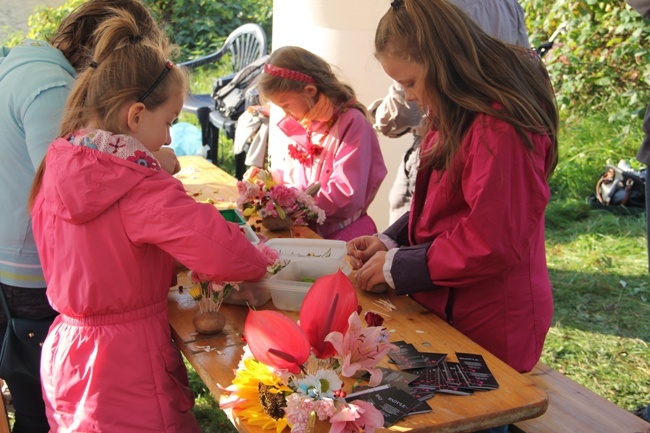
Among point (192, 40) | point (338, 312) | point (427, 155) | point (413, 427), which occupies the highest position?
point (427, 155)

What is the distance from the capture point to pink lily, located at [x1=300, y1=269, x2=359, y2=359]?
1.84 metres

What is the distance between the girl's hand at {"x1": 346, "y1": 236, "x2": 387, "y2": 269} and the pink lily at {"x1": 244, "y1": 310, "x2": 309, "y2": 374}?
3.28ft

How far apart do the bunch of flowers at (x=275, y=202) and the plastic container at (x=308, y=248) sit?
1.16ft

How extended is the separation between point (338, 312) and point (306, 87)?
79.6 inches

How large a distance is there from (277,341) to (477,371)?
24.3 inches

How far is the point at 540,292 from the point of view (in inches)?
97.7

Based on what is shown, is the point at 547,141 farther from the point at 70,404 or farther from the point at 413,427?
the point at 70,404

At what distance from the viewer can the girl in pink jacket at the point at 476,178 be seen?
2279mm

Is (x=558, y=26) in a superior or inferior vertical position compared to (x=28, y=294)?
superior

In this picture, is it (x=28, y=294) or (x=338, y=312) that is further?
(x=28, y=294)

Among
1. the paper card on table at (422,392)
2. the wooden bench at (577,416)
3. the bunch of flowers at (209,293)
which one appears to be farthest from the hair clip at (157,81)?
the wooden bench at (577,416)

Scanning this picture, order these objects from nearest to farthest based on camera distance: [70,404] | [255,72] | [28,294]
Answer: [70,404]
[28,294]
[255,72]

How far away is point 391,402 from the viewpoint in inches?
75.0

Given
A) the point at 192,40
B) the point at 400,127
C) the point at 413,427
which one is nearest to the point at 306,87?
the point at 400,127
